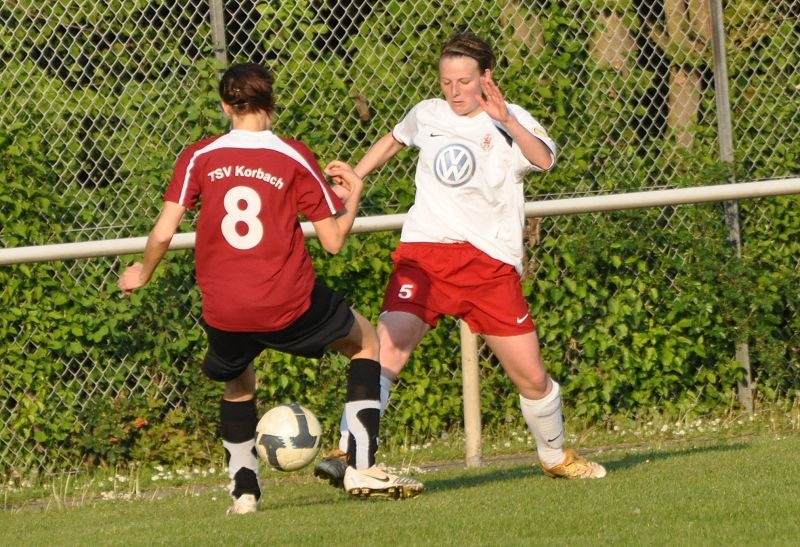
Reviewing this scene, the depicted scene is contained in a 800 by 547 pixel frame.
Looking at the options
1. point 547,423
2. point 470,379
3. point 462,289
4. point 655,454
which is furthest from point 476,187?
point 655,454

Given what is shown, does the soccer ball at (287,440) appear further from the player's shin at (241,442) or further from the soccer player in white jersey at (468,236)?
the soccer player in white jersey at (468,236)

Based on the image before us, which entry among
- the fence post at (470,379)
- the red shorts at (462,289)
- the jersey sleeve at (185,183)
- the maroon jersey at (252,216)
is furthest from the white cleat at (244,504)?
the fence post at (470,379)

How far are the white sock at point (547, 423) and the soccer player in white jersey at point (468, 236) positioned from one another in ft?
0.23

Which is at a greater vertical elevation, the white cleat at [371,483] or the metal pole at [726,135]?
the metal pole at [726,135]

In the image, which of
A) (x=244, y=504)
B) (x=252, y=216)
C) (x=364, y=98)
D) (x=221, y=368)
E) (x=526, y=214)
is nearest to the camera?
(x=252, y=216)

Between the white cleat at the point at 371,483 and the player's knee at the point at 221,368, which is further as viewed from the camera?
the white cleat at the point at 371,483

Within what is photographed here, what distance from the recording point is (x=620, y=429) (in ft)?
29.2

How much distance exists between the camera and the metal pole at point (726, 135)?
9148 millimetres

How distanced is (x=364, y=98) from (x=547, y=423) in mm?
3044

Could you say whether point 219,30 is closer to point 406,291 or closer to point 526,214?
point 526,214

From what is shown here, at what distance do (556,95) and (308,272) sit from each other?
12.7 ft

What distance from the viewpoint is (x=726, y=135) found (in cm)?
922

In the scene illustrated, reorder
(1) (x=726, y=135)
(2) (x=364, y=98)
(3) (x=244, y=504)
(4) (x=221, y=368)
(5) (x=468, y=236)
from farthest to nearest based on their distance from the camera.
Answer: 1. (1) (x=726, y=135)
2. (2) (x=364, y=98)
3. (5) (x=468, y=236)
4. (3) (x=244, y=504)
5. (4) (x=221, y=368)

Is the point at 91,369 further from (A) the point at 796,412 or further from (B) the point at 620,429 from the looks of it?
(A) the point at 796,412
